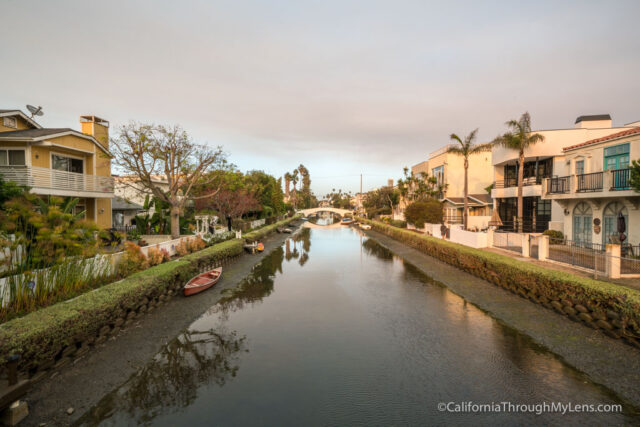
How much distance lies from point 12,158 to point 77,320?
17.7m

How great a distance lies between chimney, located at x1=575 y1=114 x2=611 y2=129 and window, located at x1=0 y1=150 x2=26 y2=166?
142 feet

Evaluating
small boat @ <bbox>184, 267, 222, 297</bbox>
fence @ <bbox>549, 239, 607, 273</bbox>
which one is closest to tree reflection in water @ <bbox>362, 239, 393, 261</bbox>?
fence @ <bbox>549, 239, 607, 273</bbox>

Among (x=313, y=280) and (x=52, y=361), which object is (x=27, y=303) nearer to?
(x=52, y=361)

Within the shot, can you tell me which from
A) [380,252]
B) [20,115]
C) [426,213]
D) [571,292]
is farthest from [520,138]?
[20,115]

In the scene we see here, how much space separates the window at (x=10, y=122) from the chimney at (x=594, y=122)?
44.9m

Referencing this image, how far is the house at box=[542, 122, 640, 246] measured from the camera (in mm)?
17547

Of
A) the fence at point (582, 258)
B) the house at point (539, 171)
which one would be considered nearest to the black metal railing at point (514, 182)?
the house at point (539, 171)

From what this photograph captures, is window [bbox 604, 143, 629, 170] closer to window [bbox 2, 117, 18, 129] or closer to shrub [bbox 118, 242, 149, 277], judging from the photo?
shrub [bbox 118, 242, 149, 277]

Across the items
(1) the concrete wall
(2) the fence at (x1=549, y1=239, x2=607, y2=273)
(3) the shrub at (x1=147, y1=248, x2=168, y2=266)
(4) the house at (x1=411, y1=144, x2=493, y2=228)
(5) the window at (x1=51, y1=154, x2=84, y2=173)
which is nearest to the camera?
(2) the fence at (x1=549, y1=239, x2=607, y2=273)

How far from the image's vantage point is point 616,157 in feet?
61.9

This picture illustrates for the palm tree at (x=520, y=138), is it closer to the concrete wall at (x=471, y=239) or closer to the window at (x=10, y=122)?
the concrete wall at (x=471, y=239)

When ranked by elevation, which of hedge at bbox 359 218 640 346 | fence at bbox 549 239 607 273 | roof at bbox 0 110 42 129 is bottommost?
hedge at bbox 359 218 640 346

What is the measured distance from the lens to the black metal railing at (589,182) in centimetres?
1887

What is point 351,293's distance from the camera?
1753 cm
